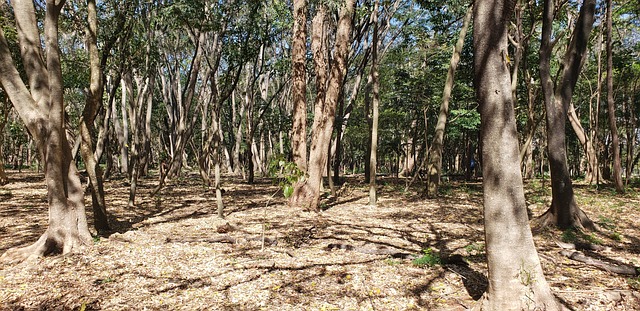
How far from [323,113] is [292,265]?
16.5 ft

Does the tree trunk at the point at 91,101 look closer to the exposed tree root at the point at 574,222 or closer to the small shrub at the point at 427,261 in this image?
the small shrub at the point at 427,261

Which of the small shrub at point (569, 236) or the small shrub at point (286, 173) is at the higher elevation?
the small shrub at point (286, 173)

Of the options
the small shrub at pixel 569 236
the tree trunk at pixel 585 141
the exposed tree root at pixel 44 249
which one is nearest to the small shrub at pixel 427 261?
the small shrub at pixel 569 236

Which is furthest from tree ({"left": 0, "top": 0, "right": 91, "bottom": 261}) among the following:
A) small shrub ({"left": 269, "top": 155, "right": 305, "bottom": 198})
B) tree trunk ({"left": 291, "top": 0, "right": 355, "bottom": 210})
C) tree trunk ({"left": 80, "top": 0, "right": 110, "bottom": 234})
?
tree trunk ({"left": 291, "top": 0, "right": 355, "bottom": 210})

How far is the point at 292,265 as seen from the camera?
16.0 ft

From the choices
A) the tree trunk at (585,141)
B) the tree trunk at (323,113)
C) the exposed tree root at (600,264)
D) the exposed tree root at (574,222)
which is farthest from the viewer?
the tree trunk at (585,141)

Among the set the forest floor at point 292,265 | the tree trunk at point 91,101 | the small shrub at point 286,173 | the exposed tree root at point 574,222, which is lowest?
the forest floor at point 292,265

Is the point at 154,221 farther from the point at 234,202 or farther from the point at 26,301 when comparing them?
the point at 26,301

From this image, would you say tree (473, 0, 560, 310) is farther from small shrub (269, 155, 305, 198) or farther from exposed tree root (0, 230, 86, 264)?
exposed tree root (0, 230, 86, 264)

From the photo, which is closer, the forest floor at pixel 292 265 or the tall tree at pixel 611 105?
the forest floor at pixel 292 265

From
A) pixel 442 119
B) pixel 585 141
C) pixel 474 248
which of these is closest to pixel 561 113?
pixel 474 248

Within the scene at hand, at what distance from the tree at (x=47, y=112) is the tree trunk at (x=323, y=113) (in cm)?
516

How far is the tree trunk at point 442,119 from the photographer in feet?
35.8

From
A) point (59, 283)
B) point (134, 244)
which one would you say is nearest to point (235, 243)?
point (134, 244)
